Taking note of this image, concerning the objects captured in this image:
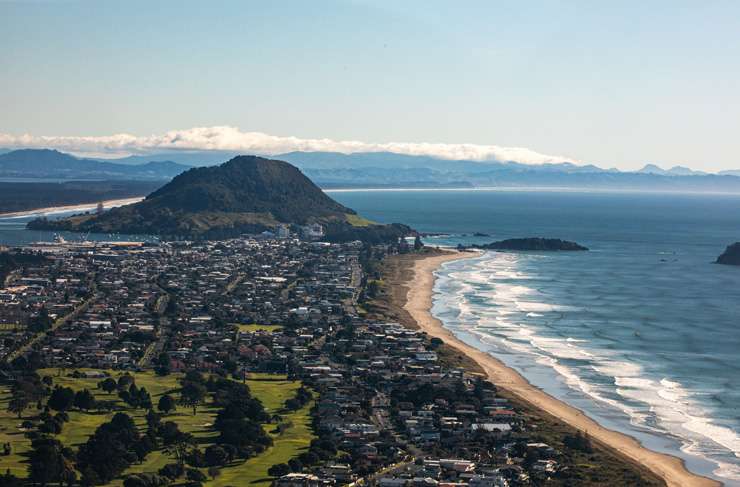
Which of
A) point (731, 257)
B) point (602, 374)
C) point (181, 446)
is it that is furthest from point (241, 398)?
point (731, 257)

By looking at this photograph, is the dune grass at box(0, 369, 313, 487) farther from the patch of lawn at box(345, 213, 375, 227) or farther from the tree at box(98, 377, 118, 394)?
the patch of lawn at box(345, 213, 375, 227)

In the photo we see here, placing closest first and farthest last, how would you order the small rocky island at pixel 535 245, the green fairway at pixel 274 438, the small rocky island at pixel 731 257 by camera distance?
the green fairway at pixel 274 438 < the small rocky island at pixel 731 257 < the small rocky island at pixel 535 245

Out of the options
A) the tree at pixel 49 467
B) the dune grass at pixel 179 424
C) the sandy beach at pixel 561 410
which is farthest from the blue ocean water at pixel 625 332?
the tree at pixel 49 467

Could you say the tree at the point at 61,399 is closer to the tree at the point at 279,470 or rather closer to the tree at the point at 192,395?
the tree at the point at 192,395

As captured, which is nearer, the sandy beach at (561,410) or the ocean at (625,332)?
the sandy beach at (561,410)

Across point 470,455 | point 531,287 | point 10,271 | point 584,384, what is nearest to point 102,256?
point 10,271

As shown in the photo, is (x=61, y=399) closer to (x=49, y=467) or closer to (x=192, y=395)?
(x=192, y=395)

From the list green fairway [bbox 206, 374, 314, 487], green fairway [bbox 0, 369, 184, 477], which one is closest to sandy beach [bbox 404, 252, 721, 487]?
green fairway [bbox 206, 374, 314, 487]
